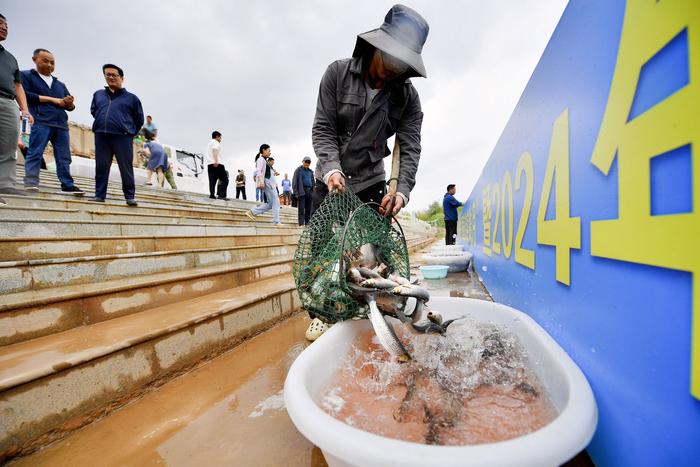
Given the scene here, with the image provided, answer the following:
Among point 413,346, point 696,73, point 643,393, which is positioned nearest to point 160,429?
point 413,346

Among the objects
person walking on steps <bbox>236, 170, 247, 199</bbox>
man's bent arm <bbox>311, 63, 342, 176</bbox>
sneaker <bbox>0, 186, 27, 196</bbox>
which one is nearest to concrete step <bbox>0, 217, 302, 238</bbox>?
sneaker <bbox>0, 186, 27, 196</bbox>

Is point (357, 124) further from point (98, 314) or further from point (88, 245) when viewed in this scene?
point (88, 245)

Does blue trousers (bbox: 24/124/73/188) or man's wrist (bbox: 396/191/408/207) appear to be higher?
blue trousers (bbox: 24/124/73/188)

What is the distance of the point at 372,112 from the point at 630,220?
4.54 feet

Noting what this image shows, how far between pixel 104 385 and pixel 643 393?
187 cm

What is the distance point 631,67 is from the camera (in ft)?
2.34

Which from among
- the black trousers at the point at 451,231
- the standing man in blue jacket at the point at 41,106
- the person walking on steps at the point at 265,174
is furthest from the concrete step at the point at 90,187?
the black trousers at the point at 451,231

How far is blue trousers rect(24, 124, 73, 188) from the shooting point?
11.3 feet

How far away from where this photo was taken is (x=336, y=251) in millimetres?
1415

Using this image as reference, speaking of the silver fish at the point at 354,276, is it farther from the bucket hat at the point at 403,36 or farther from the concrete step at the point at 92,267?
the concrete step at the point at 92,267

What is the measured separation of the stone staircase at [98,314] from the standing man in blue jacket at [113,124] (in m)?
0.83

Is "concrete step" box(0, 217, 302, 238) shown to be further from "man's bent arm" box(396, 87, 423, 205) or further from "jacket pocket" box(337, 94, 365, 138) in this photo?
"man's bent arm" box(396, 87, 423, 205)

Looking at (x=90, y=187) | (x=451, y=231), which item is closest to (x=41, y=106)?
(x=90, y=187)

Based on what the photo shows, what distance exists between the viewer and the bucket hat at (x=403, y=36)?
1.49 m
